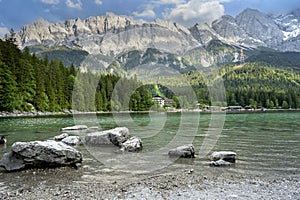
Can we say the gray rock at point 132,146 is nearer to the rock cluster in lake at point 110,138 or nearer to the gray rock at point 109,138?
the rock cluster in lake at point 110,138

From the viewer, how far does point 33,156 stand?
14.5 metres

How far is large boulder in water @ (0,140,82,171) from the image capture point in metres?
14.5

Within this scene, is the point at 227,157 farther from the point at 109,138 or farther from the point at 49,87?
the point at 49,87

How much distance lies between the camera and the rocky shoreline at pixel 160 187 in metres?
10.2

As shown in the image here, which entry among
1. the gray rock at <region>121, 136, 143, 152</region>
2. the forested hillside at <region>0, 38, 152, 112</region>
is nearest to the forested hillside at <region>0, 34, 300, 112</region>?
the forested hillside at <region>0, 38, 152, 112</region>

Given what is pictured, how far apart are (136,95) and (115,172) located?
389 feet

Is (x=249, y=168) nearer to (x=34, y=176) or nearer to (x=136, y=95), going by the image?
(x=34, y=176)

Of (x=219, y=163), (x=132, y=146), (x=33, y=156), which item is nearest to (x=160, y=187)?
(x=219, y=163)

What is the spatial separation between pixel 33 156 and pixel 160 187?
7.32 m

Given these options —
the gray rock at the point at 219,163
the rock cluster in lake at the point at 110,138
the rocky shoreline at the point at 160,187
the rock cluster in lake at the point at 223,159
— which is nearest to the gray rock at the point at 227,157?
the rock cluster in lake at the point at 223,159

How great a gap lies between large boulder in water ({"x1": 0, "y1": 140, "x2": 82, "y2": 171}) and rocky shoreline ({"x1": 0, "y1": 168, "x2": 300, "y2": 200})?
100 cm

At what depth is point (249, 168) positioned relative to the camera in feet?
49.5

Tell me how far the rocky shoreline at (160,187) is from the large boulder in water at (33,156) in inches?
39.2

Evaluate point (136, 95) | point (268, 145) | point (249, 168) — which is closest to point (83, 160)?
point (249, 168)
